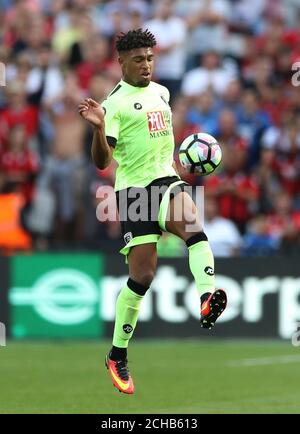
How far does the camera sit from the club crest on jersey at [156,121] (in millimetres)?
9719

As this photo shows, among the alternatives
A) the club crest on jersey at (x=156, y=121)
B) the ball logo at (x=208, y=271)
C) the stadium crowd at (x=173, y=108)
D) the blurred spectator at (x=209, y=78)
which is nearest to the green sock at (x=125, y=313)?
the ball logo at (x=208, y=271)

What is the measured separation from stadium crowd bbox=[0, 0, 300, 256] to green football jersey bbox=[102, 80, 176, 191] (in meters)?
6.16

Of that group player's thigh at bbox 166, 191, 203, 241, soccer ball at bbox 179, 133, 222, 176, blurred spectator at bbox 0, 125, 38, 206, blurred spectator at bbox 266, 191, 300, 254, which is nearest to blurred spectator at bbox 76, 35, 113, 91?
blurred spectator at bbox 0, 125, 38, 206

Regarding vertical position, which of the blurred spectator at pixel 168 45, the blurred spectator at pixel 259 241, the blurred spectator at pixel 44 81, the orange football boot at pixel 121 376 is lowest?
the orange football boot at pixel 121 376

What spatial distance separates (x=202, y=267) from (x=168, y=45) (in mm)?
9783

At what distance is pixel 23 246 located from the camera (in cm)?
1681

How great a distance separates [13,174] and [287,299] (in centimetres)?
440

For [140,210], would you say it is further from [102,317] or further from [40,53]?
[40,53]

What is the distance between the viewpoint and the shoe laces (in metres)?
9.85

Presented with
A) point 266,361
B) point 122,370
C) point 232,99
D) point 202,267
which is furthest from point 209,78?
point 202,267

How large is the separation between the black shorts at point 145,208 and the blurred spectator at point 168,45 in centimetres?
912

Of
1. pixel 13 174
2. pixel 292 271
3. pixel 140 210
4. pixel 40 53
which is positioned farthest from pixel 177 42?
pixel 140 210

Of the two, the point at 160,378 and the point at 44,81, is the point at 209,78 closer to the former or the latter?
the point at 44,81

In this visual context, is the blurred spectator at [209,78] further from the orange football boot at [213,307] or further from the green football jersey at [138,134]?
the orange football boot at [213,307]
